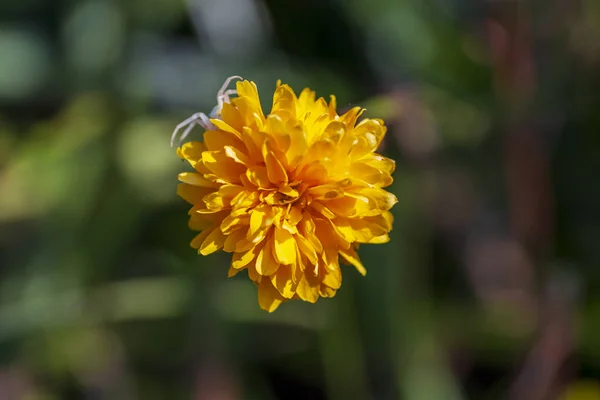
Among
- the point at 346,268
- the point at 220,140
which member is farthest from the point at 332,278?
the point at 346,268

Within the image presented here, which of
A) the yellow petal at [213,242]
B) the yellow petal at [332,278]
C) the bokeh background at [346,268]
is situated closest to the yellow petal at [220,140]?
the yellow petal at [213,242]

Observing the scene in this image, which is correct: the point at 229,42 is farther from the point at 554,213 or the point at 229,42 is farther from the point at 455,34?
the point at 554,213

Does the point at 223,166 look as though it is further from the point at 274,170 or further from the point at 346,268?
the point at 346,268

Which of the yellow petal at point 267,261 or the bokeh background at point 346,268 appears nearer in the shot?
the yellow petal at point 267,261

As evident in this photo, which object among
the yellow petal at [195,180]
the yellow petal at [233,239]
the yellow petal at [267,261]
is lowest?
the yellow petal at [267,261]

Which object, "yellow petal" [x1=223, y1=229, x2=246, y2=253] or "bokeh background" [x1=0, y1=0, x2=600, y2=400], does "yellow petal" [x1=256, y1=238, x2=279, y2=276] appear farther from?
"bokeh background" [x1=0, y1=0, x2=600, y2=400]

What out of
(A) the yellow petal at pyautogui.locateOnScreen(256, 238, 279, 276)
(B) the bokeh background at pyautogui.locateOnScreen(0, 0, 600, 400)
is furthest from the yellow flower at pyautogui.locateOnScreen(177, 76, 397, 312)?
(B) the bokeh background at pyautogui.locateOnScreen(0, 0, 600, 400)

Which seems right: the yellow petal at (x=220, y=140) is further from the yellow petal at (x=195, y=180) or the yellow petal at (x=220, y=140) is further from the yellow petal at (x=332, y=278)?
the yellow petal at (x=332, y=278)

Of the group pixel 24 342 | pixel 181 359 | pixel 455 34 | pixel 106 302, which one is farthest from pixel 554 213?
pixel 24 342
